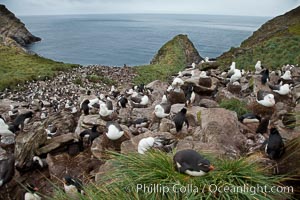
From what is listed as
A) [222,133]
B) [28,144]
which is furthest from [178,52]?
[222,133]

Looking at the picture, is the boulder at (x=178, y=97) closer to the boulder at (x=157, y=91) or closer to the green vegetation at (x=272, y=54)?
the boulder at (x=157, y=91)

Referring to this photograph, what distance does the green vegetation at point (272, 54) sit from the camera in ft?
95.6

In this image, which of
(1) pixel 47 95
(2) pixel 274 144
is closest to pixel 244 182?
(2) pixel 274 144

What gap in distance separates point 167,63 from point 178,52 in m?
6.46

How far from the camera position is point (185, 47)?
199 ft

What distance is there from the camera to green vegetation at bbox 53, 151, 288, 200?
4.64 m

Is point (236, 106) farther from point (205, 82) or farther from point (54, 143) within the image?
point (54, 143)

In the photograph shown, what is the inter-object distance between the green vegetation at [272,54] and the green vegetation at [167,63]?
8.90m

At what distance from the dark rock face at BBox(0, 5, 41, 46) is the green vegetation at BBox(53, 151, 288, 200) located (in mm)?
117364

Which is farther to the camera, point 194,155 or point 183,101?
point 183,101

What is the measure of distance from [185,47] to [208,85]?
44.5 meters

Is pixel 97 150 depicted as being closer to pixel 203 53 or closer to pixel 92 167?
pixel 92 167

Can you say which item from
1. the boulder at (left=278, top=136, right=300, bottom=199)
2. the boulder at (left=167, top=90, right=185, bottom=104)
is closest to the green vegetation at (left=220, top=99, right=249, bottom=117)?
the boulder at (left=167, top=90, right=185, bottom=104)

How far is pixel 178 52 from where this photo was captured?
190 ft
